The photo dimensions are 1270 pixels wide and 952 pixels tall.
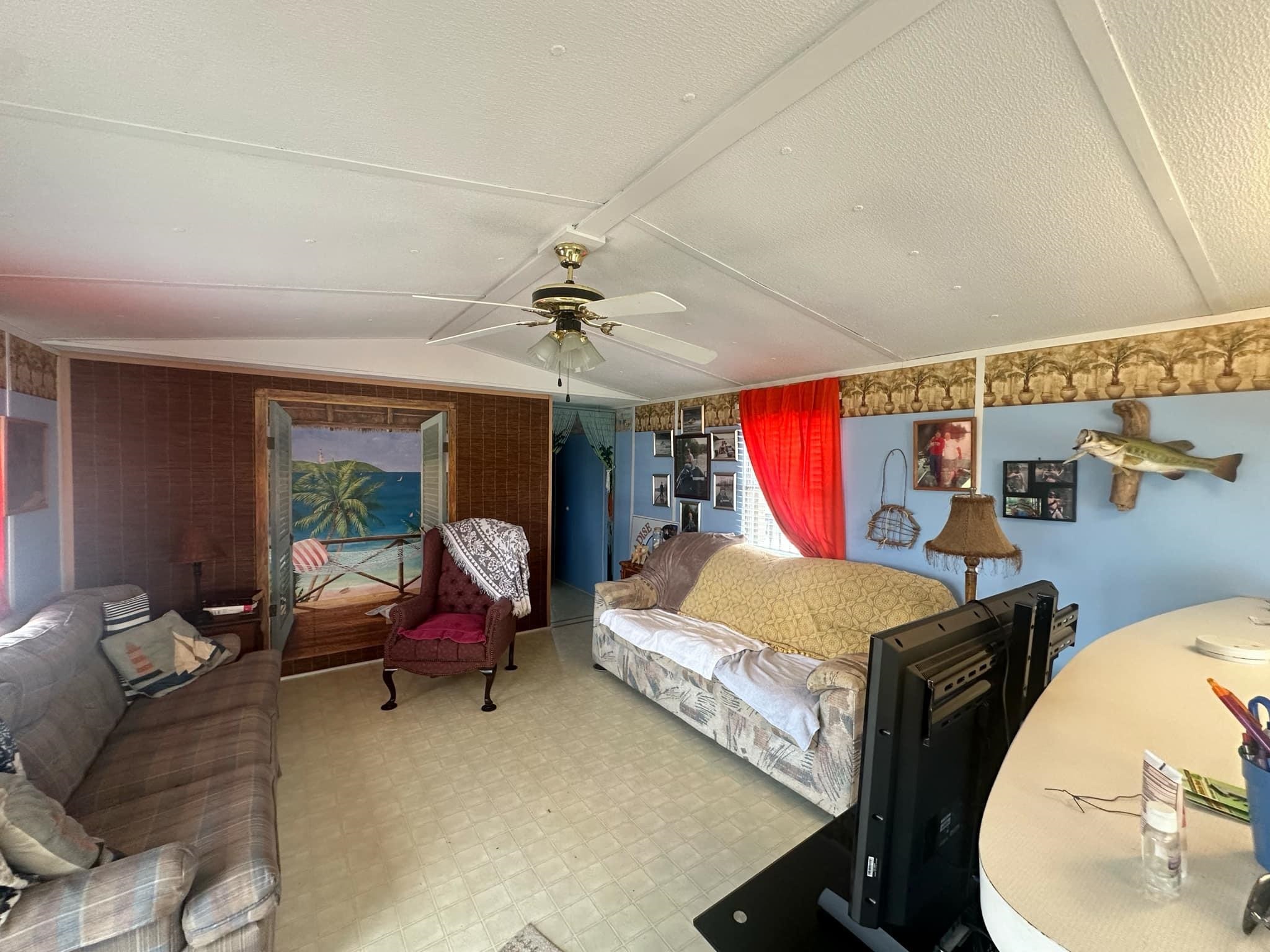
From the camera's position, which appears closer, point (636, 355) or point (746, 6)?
point (746, 6)

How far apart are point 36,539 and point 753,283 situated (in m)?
3.93

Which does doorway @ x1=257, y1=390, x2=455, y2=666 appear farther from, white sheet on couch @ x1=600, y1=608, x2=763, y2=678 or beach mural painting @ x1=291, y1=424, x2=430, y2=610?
white sheet on couch @ x1=600, y1=608, x2=763, y2=678

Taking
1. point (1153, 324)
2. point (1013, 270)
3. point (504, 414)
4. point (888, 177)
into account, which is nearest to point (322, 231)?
point (888, 177)

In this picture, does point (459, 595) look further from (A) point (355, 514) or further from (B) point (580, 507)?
(B) point (580, 507)

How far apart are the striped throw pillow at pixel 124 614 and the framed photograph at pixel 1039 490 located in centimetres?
461

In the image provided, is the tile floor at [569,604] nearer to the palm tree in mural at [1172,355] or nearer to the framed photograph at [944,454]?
the framed photograph at [944,454]

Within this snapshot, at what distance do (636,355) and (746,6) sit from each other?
2.83 metres

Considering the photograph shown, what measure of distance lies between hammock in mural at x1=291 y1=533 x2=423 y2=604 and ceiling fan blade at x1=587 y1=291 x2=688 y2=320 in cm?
313

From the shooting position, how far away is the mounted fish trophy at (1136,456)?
2092 millimetres

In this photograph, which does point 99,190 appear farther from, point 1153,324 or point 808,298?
point 1153,324

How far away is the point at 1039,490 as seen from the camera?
260 centimetres

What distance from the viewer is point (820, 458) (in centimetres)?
355

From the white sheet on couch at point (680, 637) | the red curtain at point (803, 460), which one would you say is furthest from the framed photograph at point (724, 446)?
the white sheet on couch at point (680, 637)

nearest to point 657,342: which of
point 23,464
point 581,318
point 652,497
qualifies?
point 581,318
